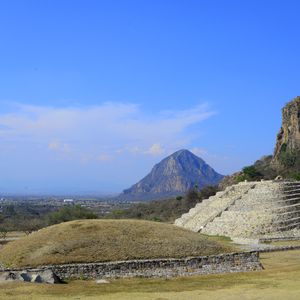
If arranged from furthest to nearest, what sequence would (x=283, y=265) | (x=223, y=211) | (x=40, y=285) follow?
(x=223, y=211)
(x=283, y=265)
(x=40, y=285)

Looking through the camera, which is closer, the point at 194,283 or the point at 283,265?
the point at 194,283

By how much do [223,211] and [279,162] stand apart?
73.9m

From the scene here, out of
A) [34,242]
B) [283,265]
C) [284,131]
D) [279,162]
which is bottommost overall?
[283,265]

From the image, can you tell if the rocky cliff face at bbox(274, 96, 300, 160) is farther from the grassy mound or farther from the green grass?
the grassy mound

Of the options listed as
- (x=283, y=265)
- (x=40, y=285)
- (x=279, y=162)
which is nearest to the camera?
(x=40, y=285)

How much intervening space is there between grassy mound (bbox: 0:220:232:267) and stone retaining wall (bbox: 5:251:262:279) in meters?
1.05

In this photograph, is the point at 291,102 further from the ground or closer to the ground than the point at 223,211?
further from the ground

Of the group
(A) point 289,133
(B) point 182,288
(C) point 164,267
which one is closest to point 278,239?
(C) point 164,267

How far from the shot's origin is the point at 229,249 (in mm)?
32656

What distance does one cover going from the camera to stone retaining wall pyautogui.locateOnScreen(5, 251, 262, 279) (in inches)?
1073

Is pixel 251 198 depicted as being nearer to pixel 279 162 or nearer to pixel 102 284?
pixel 102 284

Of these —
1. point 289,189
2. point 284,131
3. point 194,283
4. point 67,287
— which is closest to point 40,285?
point 67,287

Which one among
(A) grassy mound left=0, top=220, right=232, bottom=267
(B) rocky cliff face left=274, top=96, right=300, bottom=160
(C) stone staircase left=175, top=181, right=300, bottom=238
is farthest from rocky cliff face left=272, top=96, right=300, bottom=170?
(A) grassy mound left=0, top=220, right=232, bottom=267

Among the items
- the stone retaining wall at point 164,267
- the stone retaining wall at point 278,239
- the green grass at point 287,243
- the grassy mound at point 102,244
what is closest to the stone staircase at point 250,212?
the stone retaining wall at point 278,239
